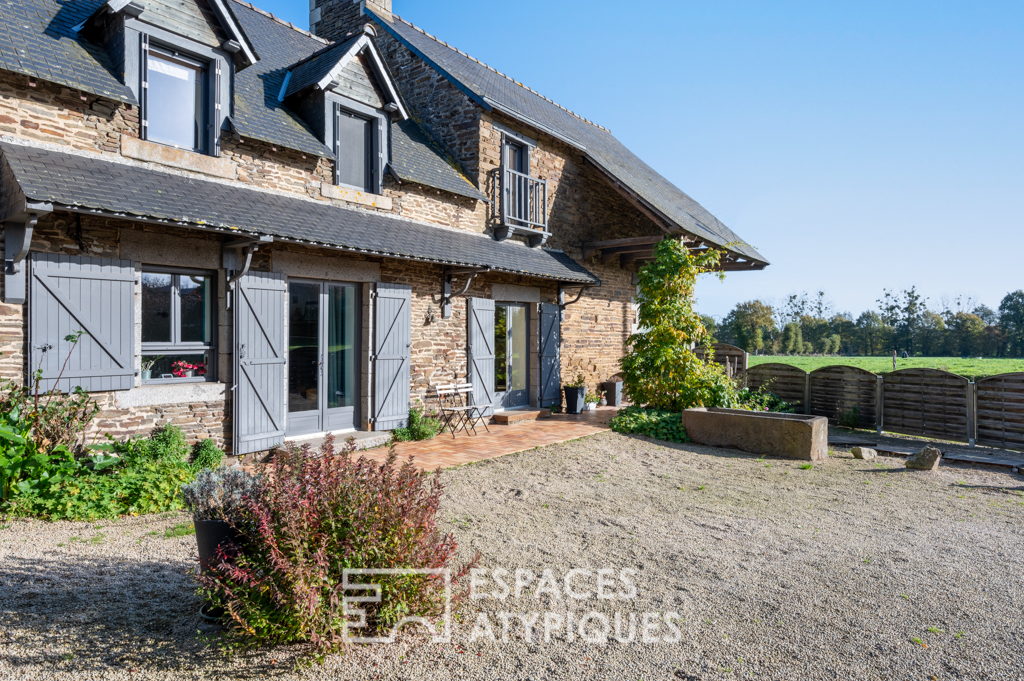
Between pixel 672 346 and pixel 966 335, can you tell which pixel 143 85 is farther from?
pixel 966 335

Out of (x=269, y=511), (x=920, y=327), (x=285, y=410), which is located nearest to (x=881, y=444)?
(x=285, y=410)

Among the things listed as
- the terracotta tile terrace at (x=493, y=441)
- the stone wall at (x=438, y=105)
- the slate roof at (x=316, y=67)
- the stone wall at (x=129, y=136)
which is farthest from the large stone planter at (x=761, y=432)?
the slate roof at (x=316, y=67)

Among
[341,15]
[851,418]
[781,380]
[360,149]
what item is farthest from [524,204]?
[851,418]

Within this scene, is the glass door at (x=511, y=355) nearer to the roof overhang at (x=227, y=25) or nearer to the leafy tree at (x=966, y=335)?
the roof overhang at (x=227, y=25)

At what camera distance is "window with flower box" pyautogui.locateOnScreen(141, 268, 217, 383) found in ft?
20.5

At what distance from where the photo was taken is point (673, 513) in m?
5.65

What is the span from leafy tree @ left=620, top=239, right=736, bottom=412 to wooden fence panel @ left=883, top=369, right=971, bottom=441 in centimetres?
284

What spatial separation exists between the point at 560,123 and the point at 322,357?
9219 mm

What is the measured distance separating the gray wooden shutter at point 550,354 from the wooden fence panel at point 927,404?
19.4 ft

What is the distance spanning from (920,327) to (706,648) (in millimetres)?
71512

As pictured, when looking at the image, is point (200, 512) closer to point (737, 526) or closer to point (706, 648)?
point (706, 648)

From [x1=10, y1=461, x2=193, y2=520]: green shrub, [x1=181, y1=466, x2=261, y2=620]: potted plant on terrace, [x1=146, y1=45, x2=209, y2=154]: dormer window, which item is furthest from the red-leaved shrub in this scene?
[x1=146, y1=45, x2=209, y2=154]: dormer window

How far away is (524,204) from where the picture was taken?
1141 centimetres

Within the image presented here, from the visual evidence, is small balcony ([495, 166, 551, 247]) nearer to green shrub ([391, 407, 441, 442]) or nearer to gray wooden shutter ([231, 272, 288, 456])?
green shrub ([391, 407, 441, 442])
